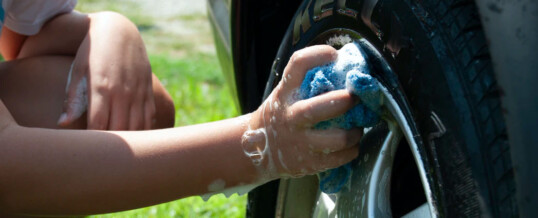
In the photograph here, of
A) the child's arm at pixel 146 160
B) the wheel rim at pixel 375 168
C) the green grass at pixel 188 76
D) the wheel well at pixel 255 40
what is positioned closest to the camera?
the wheel rim at pixel 375 168

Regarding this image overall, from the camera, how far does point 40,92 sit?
5.84 ft

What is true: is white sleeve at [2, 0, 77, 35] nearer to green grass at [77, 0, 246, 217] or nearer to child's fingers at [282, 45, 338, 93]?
green grass at [77, 0, 246, 217]

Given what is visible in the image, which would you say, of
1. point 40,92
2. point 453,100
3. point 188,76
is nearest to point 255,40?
point 40,92

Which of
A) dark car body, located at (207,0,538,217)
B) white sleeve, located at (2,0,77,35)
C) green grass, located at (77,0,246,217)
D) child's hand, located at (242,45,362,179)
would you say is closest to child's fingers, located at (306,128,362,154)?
child's hand, located at (242,45,362,179)

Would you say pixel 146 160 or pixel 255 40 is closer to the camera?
→ pixel 146 160

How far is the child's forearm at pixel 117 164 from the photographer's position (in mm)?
1260

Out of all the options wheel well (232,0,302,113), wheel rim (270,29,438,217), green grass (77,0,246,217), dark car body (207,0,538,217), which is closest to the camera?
dark car body (207,0,538,217)

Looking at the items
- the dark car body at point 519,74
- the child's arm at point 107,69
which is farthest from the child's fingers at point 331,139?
the child's arm at point 107,69

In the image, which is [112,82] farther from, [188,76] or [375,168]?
[188,76]

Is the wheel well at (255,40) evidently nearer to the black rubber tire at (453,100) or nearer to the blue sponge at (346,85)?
the blue sponge at (346,85)

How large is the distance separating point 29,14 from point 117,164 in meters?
0.86

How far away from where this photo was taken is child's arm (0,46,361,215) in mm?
1254

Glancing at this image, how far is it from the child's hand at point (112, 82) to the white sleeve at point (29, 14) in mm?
215

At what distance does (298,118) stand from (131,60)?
72 centimetres
